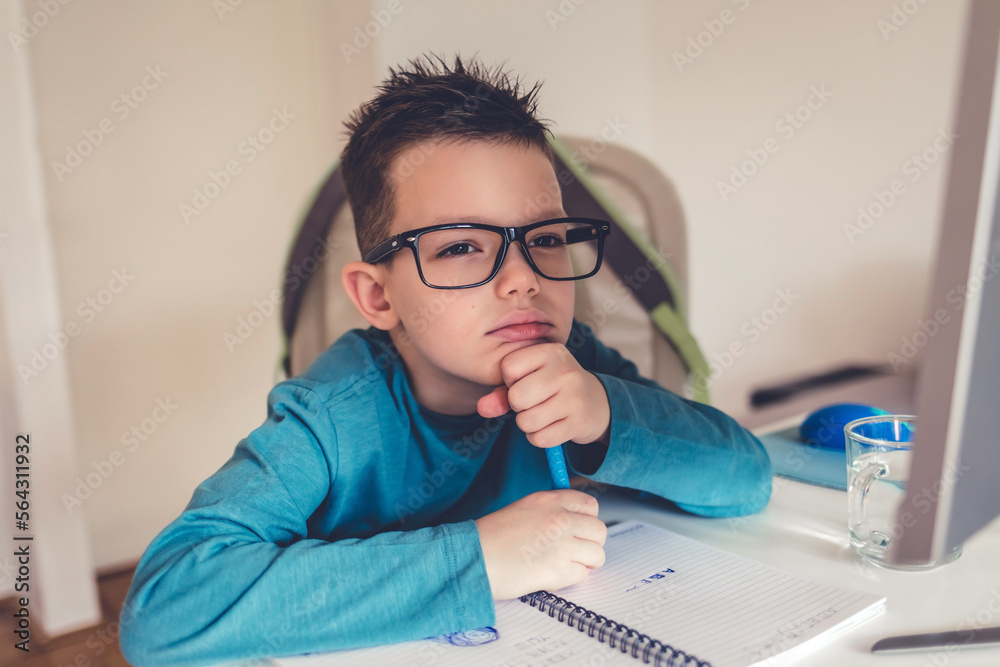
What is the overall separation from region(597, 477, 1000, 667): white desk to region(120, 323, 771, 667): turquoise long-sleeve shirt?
0.13 ft

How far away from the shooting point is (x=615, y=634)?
0.48 meters

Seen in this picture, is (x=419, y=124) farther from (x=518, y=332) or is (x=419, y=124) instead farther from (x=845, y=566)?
(x=845, y=566)

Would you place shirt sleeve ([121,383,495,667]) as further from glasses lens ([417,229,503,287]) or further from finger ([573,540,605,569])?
glasses lens ([417,229,503,287])

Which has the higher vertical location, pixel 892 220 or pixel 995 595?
pixel 892 220

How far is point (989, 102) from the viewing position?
0.31 m

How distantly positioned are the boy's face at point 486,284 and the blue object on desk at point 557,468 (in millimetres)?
126

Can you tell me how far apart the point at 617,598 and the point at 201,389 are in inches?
68.0

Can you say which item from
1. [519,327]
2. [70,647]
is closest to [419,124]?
[519,327]

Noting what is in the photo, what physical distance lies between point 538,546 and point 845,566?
29 cm

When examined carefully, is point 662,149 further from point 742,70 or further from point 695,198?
point 742,70

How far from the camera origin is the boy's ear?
877 mm

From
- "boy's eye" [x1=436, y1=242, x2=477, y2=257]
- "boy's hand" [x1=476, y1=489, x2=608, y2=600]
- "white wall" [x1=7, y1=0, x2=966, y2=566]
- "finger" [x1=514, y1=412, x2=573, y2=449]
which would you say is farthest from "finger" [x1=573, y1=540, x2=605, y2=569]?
"white wall" [x1=7, y1=0, x2=966, y2=566]

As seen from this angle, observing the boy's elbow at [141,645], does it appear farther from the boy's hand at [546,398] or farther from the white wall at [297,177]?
the white wall at [297,177]

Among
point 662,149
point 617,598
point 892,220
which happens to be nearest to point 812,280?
point 892,220
